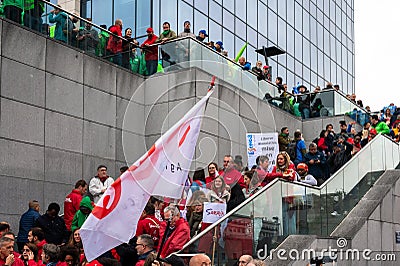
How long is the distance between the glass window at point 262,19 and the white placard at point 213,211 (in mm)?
24823

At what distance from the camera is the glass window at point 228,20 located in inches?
1276

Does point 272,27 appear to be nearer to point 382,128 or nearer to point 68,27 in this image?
point 382,128

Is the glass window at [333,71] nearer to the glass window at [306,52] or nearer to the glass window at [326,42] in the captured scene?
the glass window at [326,42]

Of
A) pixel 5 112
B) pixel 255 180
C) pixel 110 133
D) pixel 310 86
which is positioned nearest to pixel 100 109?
pixel 110 133

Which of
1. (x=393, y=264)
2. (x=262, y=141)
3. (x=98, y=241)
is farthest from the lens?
(x=393, y=264)

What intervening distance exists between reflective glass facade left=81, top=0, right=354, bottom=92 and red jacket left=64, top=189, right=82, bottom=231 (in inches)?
512

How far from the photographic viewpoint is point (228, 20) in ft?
107

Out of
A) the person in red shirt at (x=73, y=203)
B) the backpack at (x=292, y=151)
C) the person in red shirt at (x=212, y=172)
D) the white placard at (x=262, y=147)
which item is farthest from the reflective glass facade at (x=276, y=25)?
the person in red shirt at (x=212, y=172)

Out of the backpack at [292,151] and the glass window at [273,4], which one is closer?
the backpack at [292,151]

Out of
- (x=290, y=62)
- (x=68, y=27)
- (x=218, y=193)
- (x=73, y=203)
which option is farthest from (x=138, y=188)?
(x=290, y=62)

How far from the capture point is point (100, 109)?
18828 millimetres

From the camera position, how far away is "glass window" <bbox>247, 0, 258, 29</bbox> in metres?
34.7

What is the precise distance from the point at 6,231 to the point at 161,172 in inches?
186

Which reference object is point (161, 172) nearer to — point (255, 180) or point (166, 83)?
point (255, 180)
